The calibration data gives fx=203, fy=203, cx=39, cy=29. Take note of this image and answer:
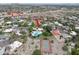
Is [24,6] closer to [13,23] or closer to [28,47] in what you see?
[13,23]

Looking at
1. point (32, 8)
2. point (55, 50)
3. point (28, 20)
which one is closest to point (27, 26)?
point (28, 20)

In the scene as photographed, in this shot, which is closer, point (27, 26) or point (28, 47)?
point (28, 47)

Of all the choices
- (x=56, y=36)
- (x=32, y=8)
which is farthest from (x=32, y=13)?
(x=56, y=36)

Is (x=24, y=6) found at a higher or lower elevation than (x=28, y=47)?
higher

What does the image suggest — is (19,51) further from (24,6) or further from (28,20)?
(24,6)
